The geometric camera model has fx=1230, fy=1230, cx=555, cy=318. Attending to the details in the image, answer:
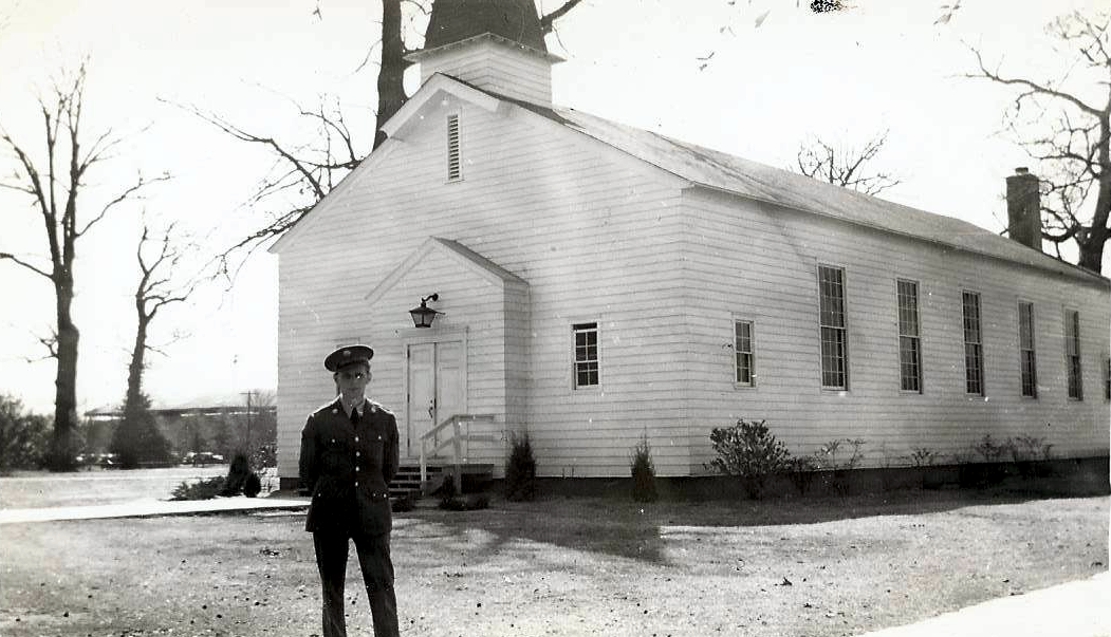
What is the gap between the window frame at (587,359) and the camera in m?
15.2

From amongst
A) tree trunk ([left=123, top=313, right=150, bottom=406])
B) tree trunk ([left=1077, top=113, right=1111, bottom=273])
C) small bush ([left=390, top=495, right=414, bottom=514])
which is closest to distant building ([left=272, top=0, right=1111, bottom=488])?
tree trunk ([left=1077, top=113, right=1111, bottom=273])

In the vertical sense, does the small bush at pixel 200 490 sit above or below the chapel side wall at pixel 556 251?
below

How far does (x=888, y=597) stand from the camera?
27.1 ft

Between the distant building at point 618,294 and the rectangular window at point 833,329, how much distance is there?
1.2 inches

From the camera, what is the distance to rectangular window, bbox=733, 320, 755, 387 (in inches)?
600

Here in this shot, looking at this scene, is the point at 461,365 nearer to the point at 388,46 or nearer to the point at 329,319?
the point at 329,319

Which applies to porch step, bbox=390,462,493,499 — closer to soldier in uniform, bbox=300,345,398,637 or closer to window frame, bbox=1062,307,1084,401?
soldier in uniform, bbox=300,345,398,637

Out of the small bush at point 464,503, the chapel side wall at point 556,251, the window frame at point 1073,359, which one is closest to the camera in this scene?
the small bush at point 464,503

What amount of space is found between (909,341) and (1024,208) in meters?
3.58

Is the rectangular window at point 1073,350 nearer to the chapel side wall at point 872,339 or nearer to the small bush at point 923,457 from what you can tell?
the chapel side wall at point 872,339

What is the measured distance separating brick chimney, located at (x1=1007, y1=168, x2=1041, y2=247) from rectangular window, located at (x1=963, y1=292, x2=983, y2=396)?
1273mm

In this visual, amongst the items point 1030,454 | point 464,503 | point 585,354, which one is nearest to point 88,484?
point 464,503

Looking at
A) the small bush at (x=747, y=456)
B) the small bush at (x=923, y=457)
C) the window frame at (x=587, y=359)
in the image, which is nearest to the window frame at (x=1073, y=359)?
the small bush at (x=923, y=457)

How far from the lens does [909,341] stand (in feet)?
58.2
